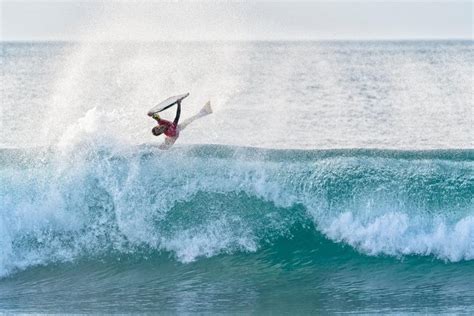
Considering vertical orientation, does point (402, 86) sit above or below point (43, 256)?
above

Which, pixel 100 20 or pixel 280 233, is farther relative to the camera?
pixel 100 20

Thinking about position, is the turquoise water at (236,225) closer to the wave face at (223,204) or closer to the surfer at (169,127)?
the wave face at (223,204)

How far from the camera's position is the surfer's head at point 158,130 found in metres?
16.7

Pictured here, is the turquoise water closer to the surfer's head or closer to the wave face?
the wave face

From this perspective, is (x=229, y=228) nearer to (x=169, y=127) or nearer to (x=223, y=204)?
(x=223, y=204)

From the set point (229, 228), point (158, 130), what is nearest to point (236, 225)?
point (229, 228)

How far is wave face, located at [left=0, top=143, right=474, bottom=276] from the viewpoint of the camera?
18047 millimetres

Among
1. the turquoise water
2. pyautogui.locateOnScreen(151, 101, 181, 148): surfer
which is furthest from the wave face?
pyautogui.locateOnScreen(151, 101, 181, 148): surfer

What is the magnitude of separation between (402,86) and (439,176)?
24.0 meters

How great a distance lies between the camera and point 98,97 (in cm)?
3497

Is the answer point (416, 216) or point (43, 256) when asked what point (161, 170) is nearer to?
point (43, 256)

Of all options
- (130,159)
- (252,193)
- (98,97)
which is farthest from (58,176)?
(98,97)

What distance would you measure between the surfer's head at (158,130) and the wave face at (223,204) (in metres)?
2.22

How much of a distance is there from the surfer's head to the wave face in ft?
7.29
